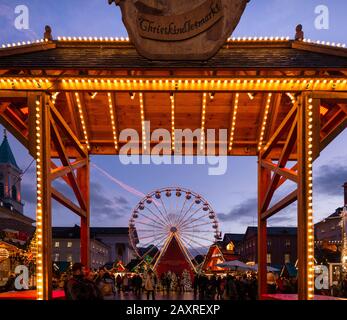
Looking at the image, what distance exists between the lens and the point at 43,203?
1087cm

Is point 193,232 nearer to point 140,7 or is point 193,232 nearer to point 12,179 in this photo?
point 140,7

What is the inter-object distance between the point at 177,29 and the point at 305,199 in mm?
4564

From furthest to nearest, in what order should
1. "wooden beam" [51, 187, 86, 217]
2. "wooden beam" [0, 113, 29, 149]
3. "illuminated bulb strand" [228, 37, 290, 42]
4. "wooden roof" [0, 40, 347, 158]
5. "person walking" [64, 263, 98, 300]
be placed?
"illuminated bulb strand" [228, 37, 290, 42] → "wooden beam" [51, 187, 86, 217] → "wooden beam" [0, 113, 29, 149] → "wooden roof" [0, 40, 347, 158] → "person walking" [64, 263, 98, 300]

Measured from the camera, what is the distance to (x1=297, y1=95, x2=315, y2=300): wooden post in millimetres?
10656

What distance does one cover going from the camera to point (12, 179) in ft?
261

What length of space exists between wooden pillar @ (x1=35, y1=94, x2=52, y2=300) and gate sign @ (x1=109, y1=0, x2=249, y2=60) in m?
2.62

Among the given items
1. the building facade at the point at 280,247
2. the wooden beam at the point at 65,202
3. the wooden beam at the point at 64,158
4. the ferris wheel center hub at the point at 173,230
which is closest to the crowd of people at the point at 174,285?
the wooden beam at the point at 65,202

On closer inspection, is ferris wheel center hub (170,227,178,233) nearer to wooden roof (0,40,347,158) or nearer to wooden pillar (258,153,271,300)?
wooden pillar (258,153,271,300)

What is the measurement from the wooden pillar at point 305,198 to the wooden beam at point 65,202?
19.1 ft

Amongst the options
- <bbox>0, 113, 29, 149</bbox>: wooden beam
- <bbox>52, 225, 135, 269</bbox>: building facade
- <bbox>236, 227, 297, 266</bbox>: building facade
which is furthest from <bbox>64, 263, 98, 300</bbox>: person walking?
<bbox>52, 225, 135, 269</bbox>: building facade

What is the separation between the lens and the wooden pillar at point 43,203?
10672 millimetres

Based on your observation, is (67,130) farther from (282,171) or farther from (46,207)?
(282,171)

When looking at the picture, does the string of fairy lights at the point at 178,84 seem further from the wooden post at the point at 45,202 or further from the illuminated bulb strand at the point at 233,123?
the illuminated bulb strand at the point at 233,123

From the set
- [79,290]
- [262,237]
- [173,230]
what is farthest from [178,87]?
[173,230]
